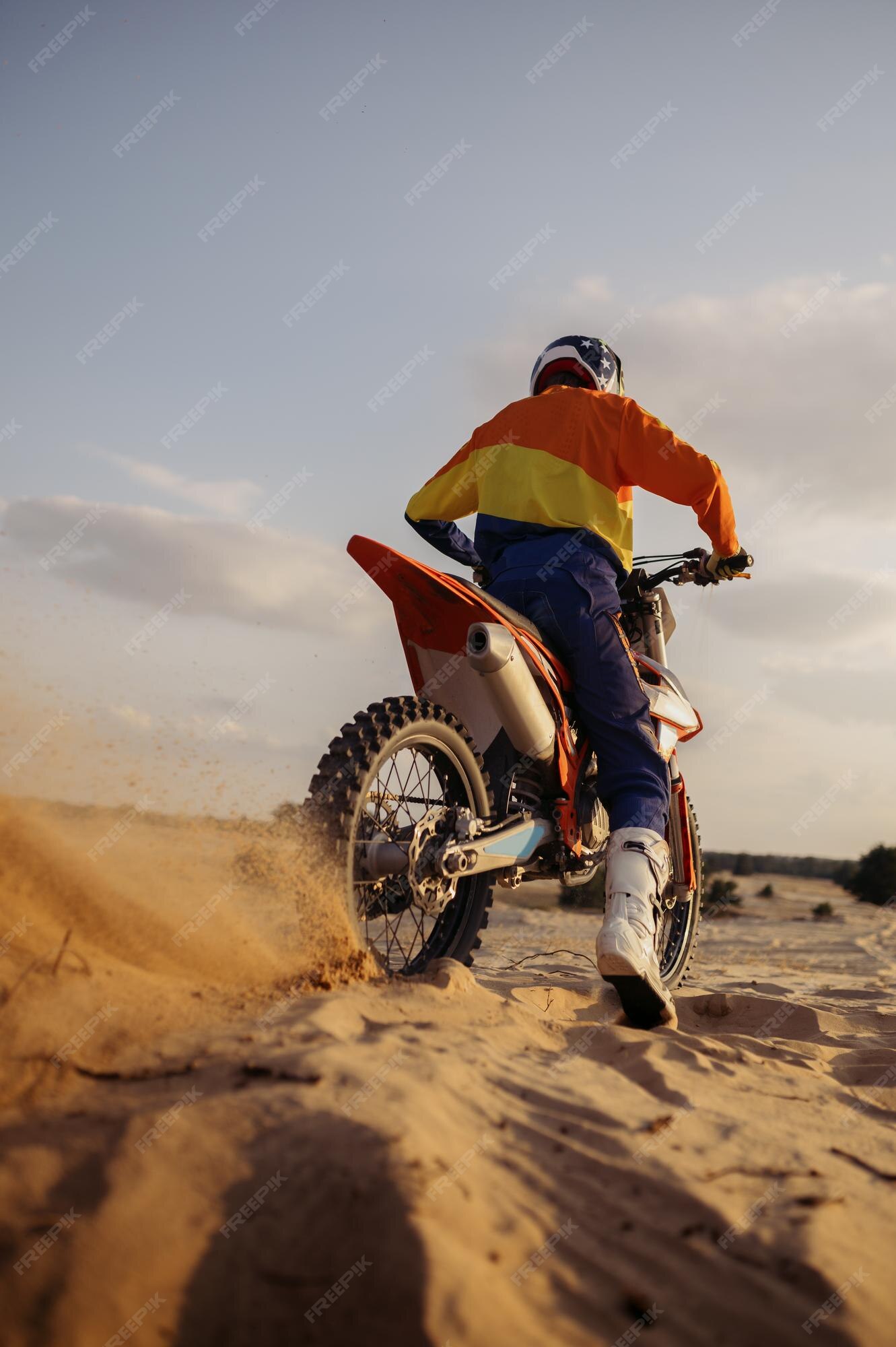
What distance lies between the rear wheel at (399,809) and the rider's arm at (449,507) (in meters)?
1.12

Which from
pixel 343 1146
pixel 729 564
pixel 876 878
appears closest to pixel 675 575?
pixel 729 564

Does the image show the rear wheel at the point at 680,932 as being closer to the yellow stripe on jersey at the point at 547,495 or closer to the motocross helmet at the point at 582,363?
the yellow stripe on jersey at the point at 547,495

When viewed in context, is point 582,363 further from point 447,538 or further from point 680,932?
point 680,932

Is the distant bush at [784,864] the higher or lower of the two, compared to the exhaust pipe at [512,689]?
lower

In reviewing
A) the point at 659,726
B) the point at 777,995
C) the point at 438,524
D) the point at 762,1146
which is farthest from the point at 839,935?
the point at 762,1146

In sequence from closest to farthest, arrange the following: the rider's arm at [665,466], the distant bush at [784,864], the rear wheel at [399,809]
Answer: the rear wheel at [399,809], the rider's arm at [665,466], the distant bush at [784,864]

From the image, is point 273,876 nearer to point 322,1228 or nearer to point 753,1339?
point 322,1228

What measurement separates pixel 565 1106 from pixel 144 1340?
0.94 metres

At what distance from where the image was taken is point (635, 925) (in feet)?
9.22

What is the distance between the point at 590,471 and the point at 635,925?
1.72m

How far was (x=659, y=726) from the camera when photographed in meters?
3.79

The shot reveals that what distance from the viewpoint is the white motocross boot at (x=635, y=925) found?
272cm

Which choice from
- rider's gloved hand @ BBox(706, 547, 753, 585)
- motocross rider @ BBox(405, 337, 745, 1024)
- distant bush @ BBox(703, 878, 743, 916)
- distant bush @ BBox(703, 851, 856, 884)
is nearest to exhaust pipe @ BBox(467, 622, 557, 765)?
motocross rider @ BBox(405, 337, 745, 1024)

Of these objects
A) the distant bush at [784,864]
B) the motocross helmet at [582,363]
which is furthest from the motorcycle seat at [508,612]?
the distant bush at [784,864]
